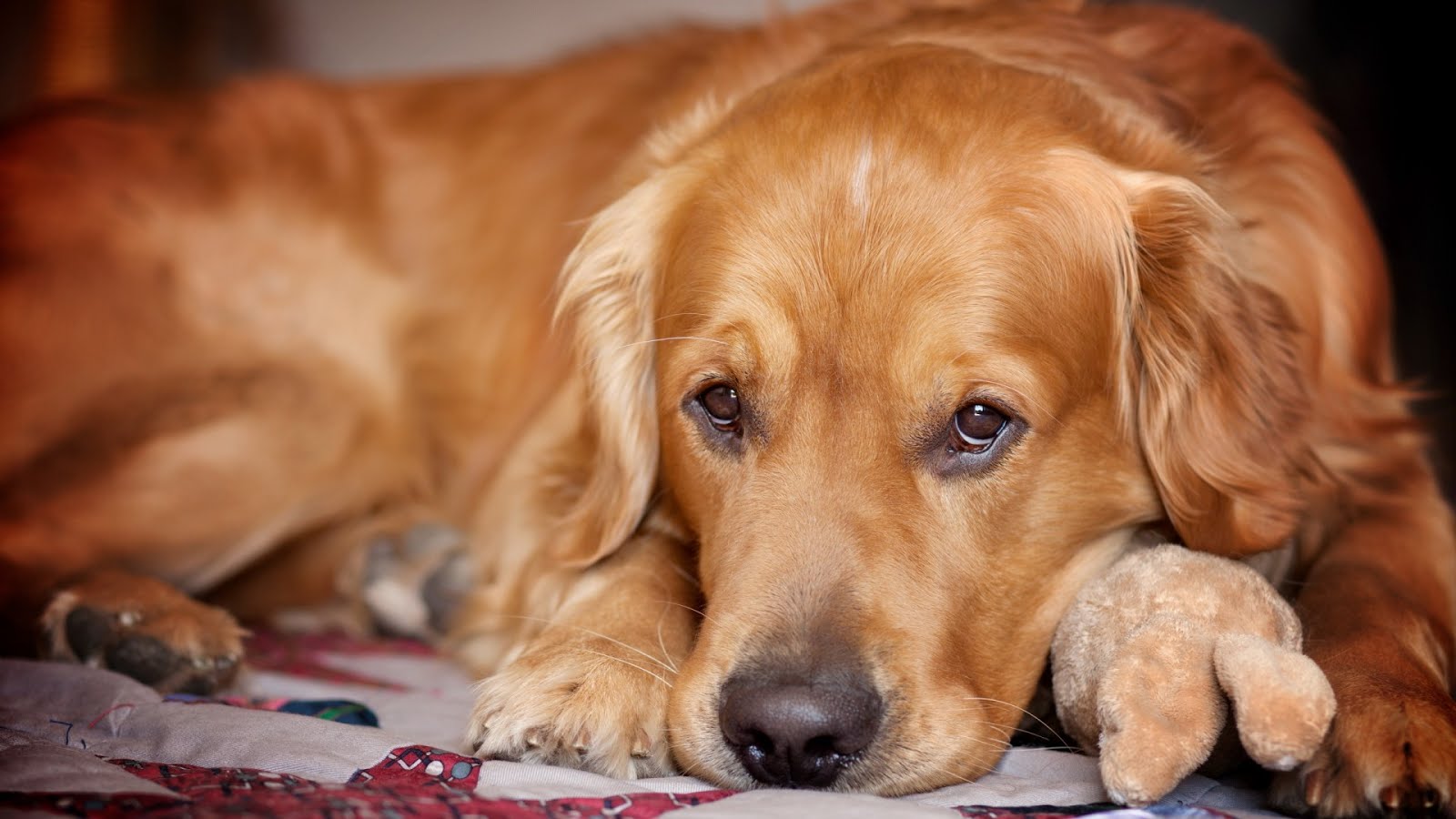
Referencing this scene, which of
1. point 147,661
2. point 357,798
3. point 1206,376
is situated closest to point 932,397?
point 1206,376

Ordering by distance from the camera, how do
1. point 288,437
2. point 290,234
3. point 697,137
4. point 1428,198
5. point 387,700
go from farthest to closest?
1. point 1428,198
2. point 290,234
3. point 288,437
4. point 697,137
5. point 387,700

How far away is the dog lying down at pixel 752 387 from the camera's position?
7.31 ft

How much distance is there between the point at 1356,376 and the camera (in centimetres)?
291

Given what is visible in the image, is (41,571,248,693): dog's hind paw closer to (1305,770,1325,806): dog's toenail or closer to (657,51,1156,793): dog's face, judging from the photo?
(657,51,1156,793): dog's face

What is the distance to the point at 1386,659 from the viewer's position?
7.27 feet

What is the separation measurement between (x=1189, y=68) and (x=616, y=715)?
77.9 inches

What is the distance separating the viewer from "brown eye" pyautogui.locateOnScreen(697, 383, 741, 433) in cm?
253

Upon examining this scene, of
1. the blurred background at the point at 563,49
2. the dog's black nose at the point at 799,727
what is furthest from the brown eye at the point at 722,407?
the blurred background at the point at 563,49

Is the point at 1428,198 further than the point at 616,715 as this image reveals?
Yes

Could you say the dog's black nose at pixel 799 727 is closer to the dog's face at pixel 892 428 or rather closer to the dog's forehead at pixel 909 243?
the dog's face at pixel 892 428

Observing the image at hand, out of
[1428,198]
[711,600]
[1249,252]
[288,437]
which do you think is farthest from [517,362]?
[1428,198]

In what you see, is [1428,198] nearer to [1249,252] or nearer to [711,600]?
Result: [1249,252]

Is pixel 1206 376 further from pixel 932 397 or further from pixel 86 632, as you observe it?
pixel 86 632

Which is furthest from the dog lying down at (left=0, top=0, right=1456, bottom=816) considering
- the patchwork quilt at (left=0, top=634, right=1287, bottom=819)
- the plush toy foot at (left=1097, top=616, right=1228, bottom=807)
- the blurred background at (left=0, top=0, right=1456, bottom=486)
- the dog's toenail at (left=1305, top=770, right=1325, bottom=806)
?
Answer: the blurred background at (left=0, top=0, right=1456, bottom=486)
